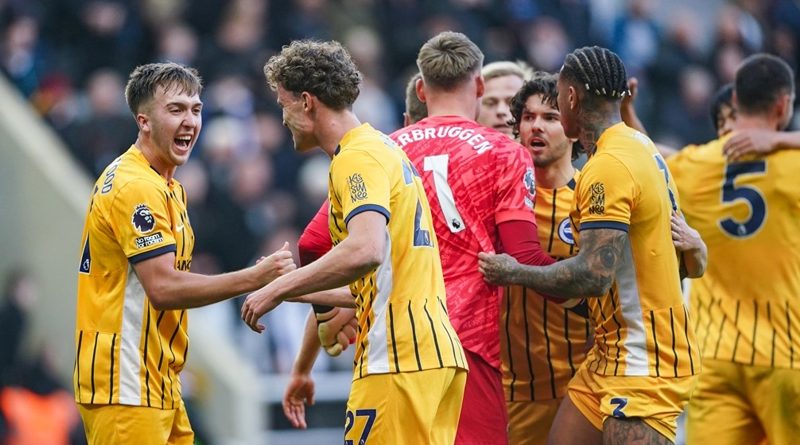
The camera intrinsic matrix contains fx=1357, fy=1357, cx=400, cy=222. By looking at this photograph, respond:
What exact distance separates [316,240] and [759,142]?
2841mm

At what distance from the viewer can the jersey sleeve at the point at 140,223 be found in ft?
20.9

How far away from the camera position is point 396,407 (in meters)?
6.03

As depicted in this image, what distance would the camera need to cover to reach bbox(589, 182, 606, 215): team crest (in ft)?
20.6

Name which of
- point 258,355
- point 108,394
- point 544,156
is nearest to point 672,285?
point 544,156

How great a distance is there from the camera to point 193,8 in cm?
1636

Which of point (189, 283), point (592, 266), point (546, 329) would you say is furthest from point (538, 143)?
point (189, 283)

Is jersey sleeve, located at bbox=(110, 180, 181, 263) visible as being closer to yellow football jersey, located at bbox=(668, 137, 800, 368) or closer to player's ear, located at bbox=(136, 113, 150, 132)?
player's ear, located at bbox=(136, 113, 150, 132)

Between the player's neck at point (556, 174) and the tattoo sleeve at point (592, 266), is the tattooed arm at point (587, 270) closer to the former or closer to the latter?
the tattoo sleeve at point (592, 266)

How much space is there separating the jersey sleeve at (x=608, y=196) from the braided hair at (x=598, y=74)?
39cm

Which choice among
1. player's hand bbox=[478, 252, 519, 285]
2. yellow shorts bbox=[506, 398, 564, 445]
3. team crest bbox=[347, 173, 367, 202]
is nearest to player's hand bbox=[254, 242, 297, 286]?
team crest bbox=[347, 173, 367, 202]

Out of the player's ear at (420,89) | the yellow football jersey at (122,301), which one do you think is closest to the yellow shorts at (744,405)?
the player's ear at (420,89)

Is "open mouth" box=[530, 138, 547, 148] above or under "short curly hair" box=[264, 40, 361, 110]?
under

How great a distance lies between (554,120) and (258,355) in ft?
23.6

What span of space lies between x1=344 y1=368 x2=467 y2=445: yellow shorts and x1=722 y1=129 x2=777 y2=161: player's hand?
2884 millimetres
